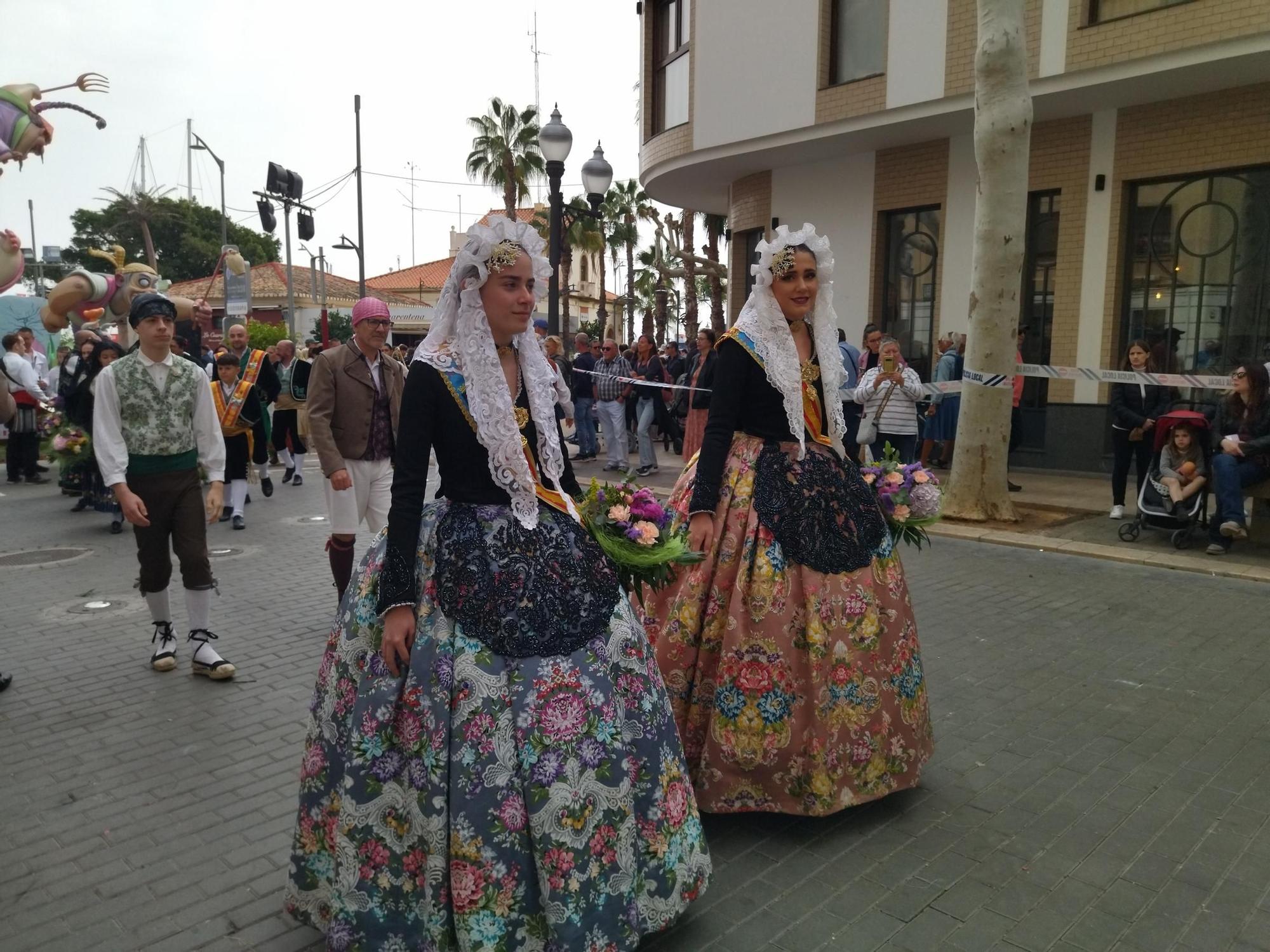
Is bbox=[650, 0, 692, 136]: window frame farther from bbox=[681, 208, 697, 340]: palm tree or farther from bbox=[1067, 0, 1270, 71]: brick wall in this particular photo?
bbox=[681, 208, 697, 340]: palm tree

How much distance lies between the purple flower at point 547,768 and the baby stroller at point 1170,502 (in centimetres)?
755

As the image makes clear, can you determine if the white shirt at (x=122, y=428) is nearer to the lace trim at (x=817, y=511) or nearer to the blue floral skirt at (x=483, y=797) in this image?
the blue floral skirt at (x=483, y=797)

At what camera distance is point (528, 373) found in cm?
294

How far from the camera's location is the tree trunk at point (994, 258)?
8.77m

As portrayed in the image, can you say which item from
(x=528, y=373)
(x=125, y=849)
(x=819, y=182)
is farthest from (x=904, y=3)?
(x=125, y=849)

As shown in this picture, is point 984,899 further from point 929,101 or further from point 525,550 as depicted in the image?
point 929,101

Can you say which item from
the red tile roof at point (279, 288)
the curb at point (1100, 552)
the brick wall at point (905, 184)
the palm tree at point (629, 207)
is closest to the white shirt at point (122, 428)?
the curb at point (1100, 552)

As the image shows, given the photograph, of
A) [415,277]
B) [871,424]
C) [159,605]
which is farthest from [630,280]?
[159,605]

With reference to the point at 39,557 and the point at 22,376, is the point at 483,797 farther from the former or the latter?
the point at 22,376

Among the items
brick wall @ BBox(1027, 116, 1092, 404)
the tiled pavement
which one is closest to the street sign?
brick wall @ BBox(1027, 116, 1092, 404)

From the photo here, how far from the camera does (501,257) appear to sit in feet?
9.11

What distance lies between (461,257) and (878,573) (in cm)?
196

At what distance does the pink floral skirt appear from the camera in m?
3.47

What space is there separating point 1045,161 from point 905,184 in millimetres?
2097
